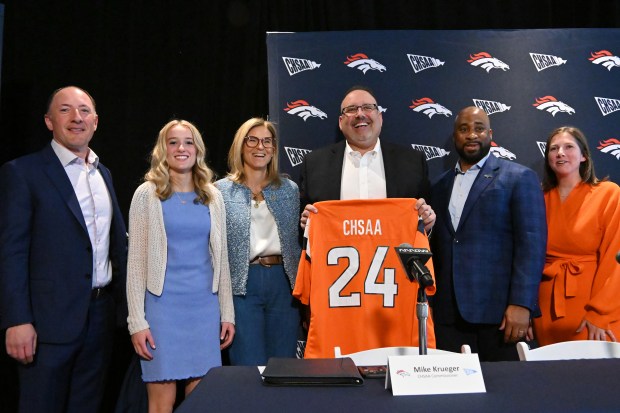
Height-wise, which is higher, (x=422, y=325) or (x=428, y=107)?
(x=428, y=107)

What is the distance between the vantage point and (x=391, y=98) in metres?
4.15

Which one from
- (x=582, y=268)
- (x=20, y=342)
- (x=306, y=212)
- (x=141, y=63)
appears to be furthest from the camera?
(x=141, y=63)

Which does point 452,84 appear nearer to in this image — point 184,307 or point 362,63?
point 362,63

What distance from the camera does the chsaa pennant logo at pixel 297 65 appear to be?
4.09 m

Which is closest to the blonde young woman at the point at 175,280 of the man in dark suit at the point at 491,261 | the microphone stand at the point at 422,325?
the man in dark suit at the point at 491,261

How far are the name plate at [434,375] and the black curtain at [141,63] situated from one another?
3.13 metres

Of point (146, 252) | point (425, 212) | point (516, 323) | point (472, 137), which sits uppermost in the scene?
point (472, 137)

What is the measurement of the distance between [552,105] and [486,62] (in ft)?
1.80

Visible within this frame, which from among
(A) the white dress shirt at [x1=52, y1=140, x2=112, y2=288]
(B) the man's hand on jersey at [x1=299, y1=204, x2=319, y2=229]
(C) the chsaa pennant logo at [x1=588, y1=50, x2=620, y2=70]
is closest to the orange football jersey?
(B) the man's hand on jersey at [x1=299, y1=204, x2=319, y2=229]

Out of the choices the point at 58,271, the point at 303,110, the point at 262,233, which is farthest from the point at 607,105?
the point at 58,271

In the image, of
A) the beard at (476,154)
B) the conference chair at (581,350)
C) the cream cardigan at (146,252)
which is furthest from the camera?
the beard at (476,154)

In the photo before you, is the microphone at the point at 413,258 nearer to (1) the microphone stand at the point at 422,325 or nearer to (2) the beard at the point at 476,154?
(1) the microphone stand at the point at 422,325

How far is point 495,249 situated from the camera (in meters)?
3.33

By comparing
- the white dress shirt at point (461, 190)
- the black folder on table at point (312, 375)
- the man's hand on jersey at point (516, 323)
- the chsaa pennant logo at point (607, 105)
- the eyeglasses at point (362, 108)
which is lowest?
the man's hand on jersey at point (516, 323)
